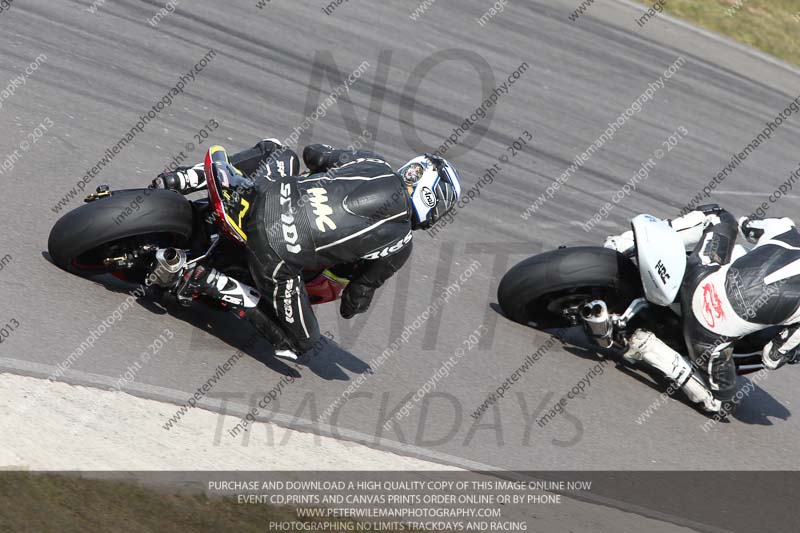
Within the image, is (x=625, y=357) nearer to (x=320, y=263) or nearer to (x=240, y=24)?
(x=320, y=263)

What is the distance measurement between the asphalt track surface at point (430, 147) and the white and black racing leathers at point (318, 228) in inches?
25.4

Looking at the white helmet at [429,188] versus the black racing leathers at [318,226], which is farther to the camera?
the white helmet at [429,188]

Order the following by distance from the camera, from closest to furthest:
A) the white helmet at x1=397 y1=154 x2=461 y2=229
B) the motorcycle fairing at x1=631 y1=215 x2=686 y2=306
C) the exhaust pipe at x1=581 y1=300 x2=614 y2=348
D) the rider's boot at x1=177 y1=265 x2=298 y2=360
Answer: the white helmet at x1=397 y1=154 x2=461 y2=229
the rider's boot at x1=177 y1=265 x2=298 y2=360
the motorcycle fairing at x1=631 y1=215 x2=686 y2=306
the exhaust pipe at x1=581 y1=300 x2=614 y2=348

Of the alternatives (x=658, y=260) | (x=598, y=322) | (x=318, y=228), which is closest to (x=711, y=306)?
(x=658, y=260)

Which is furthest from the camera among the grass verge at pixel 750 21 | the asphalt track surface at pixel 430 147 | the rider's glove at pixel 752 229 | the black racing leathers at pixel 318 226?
the grass verge at pixel 750 21

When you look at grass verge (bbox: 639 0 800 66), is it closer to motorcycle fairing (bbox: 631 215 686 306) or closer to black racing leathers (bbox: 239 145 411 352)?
motorcycle fairing (bbox: 631 215 686 306)

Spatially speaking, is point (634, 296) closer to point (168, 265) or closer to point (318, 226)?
point (318, 226)

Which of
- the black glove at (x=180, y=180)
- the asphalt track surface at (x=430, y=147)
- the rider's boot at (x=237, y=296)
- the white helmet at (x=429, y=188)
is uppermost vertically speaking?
the white helmet at (x=429, y=188)

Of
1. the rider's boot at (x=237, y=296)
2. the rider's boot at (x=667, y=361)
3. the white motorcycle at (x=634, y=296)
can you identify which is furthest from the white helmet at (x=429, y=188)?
the rider's boot at (x=667, y=361)

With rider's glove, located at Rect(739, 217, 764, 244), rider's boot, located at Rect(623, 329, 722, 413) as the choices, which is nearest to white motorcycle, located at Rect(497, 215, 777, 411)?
rider's boot, located at Rect(623, 329, 722, 413)

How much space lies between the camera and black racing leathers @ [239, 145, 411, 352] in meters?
5.55

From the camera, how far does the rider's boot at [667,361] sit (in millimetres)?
6977

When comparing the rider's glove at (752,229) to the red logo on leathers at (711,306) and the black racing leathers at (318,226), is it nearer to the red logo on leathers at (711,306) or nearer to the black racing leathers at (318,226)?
the red logo on leathers at (711,306)

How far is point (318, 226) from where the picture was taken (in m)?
5.55
